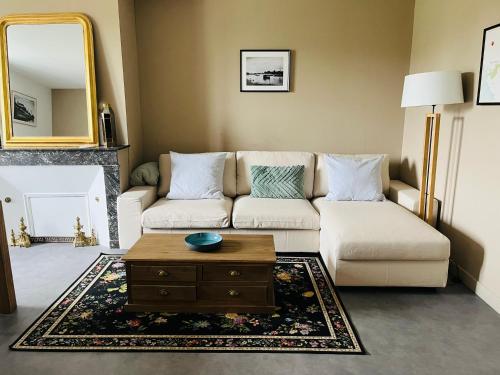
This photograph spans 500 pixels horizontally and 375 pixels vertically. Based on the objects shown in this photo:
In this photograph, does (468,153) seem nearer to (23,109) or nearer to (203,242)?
(203,242)

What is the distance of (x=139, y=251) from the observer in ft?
8.14

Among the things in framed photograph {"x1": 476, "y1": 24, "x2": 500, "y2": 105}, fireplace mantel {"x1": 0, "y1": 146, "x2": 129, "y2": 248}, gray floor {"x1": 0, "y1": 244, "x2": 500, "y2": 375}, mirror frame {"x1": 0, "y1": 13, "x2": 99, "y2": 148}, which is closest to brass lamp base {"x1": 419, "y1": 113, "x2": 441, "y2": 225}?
framed photograph {"x1": 476, "y1": 24, "x2": 500, "y2": 105}

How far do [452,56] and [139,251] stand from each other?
2.83m

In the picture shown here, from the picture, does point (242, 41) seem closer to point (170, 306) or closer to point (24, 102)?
point (24, 102)

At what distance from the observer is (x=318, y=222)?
3.28m

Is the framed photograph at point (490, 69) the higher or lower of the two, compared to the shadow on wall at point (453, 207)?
higher

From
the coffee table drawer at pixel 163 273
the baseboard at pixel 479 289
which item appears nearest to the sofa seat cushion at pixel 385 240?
the baseboard at pixel 479 289

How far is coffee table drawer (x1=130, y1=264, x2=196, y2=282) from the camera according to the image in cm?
240

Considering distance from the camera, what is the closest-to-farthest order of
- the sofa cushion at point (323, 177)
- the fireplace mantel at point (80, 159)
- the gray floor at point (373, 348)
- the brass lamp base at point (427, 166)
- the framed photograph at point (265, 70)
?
the gray floor at point (373, 348) < the brass lamp base at point (427, 166) < the fireplace mantel at point (80, 159) < the sofa cushion at point (323, 177) < the framed photograph at point (265, 70)

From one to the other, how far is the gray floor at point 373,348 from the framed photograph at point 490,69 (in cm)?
136

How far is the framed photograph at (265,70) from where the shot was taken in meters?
3.96

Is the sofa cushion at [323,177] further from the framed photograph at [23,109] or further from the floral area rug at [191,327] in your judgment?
the framed photograph at [23,109]

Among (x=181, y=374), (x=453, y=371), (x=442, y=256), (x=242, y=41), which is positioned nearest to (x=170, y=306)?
(x=181, y=374)

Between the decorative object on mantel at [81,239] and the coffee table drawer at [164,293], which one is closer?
the coffee table drawer at [164,293]
